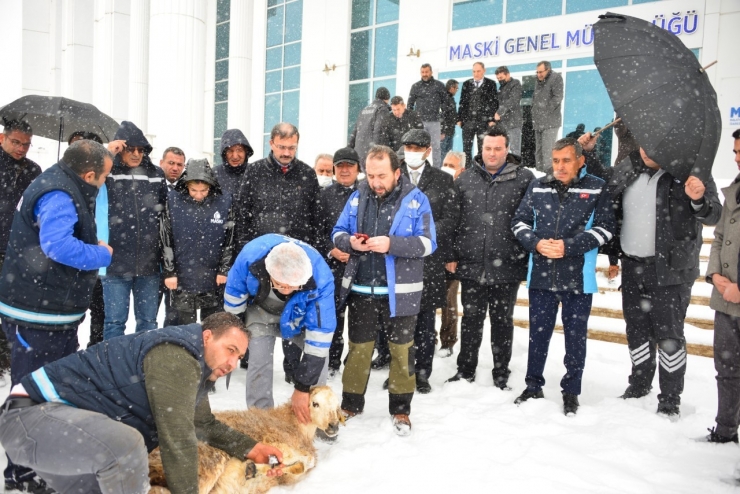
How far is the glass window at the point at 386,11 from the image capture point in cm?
1439

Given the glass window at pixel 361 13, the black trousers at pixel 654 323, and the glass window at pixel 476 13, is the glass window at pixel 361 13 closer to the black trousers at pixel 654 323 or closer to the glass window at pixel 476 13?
the glass window at pixel 476 13

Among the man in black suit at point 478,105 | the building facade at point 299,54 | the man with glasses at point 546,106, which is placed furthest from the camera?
the building facade at point 299,54

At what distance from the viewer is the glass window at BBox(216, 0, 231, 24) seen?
19.3 meters

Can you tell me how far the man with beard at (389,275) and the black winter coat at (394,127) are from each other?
17.2 ft

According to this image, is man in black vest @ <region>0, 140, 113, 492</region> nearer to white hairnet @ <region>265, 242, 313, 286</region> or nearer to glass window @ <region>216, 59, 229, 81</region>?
white hairnet @ <region>265, 242, 313, 286</region>

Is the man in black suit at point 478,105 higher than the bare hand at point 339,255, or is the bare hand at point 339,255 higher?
the man in black suit at point 478,105

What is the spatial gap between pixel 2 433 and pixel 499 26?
495 inches

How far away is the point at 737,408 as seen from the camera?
3682 millimetres

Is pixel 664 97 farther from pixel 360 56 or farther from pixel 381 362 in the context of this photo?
pixel 360 56

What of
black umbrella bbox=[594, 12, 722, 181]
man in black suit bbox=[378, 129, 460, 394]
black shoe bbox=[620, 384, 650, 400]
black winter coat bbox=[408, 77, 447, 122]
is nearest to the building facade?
black winter coat bbox=[408, 77, 447, 122]

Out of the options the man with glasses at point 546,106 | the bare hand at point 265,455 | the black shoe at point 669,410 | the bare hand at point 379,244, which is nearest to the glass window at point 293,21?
the man with glasses at point 546,106

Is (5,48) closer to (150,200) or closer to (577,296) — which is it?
(150,200)

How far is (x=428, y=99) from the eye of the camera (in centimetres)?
1029

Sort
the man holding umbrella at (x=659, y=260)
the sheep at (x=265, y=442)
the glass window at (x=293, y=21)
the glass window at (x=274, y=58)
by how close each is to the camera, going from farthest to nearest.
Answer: the glass window at (x=274, y=58) → the glass window at (x=293, y=21) → the man holding umbrella at (x=659, y=260) → the sheep at (x=265, y=442)
